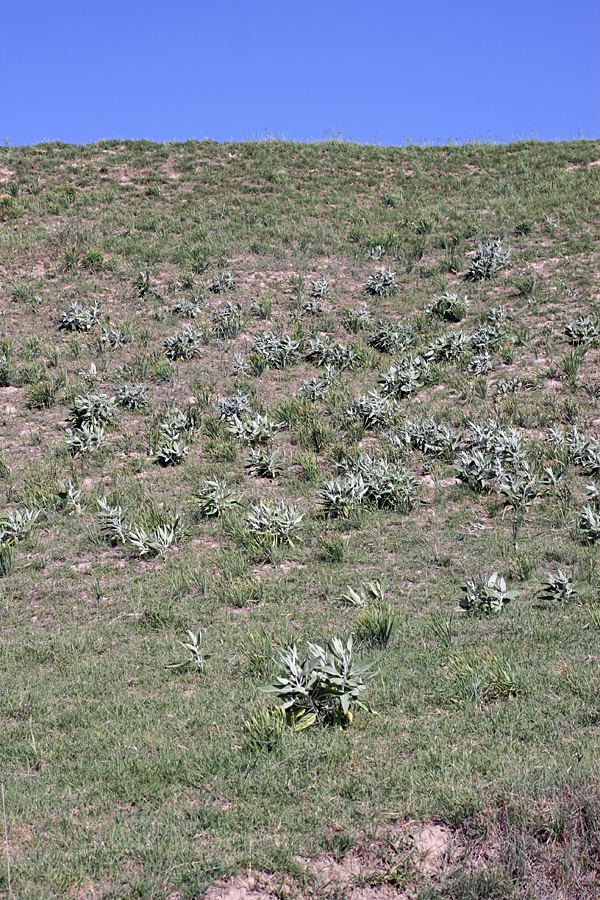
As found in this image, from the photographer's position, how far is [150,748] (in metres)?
4.20

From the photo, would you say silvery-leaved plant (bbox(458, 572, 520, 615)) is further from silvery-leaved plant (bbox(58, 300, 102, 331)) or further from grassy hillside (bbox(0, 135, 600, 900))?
silvery-leaved plant (bbox(58, 300, 102, 331))

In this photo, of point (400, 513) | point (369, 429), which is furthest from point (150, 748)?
point (369, 429)

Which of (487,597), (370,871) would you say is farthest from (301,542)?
(370,871)

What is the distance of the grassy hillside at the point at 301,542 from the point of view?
3457 millimetres

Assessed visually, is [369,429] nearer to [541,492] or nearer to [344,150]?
[541,492]

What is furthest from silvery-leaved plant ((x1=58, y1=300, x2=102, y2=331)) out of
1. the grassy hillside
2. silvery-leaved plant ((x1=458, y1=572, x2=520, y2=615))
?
silvery-leaved plant ((x1=458, y1=572, x2=520, y2=615))

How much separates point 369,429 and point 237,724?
6.17 meters

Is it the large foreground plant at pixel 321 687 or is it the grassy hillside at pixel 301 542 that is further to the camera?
the large foreground plant at pixel 321 687

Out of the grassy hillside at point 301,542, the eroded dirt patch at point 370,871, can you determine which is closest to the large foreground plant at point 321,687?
the grassy hillside at point 301,542

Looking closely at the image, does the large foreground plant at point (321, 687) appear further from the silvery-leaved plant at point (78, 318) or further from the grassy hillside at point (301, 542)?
the silvery-leaved plant at point (78, 318)

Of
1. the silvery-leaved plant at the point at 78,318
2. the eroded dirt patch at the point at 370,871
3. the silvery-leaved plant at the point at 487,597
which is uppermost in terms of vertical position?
the silvery-leaved plant at the point at 78,318

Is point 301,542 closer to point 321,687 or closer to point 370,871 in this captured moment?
point 321,687

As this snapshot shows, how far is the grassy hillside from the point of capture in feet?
11.3

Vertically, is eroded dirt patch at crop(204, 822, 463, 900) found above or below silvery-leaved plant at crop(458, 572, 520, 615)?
below
